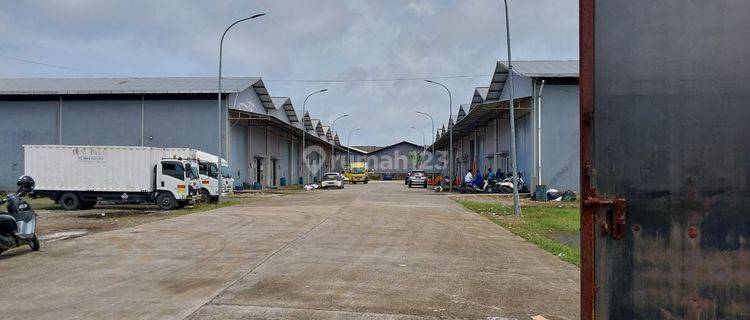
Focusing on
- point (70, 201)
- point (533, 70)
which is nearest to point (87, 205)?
point (70, 201)

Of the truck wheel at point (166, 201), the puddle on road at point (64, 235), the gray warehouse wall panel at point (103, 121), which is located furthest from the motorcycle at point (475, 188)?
the puddle on road at point (64, 235)

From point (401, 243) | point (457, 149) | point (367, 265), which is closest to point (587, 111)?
point (367, 265)

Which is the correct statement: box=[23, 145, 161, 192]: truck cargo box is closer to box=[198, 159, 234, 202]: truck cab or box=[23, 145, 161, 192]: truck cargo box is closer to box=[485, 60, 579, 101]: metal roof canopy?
box=[198, 159, 234, 202]: truck cab

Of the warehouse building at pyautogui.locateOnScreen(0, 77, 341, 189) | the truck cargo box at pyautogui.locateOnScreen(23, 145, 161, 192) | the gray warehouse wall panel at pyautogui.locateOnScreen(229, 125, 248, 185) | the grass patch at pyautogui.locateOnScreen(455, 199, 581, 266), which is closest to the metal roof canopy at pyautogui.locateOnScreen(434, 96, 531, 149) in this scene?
the grass patch at pyautogui.locateOnScreen(455, 199, 581, 266)

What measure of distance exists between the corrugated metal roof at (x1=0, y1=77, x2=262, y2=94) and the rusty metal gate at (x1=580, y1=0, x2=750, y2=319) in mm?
35987

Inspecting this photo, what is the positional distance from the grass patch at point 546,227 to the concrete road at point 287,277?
0.49 m

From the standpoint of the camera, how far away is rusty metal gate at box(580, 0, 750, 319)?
2.48 meters

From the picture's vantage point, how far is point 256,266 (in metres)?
8.74

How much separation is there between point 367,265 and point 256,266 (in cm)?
176

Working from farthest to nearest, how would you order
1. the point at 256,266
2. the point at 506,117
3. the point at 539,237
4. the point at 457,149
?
1. the point at 457,149
2. the point at 506,117
3. the point at 539,237
4. the point at 256,266

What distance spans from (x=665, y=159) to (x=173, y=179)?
881 inches

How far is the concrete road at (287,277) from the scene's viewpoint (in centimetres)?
608

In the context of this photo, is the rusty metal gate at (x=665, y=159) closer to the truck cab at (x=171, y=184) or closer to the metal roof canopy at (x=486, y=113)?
the truck cab at (x=171, y=184)

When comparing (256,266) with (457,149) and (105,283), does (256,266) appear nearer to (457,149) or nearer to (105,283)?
(105,283)
